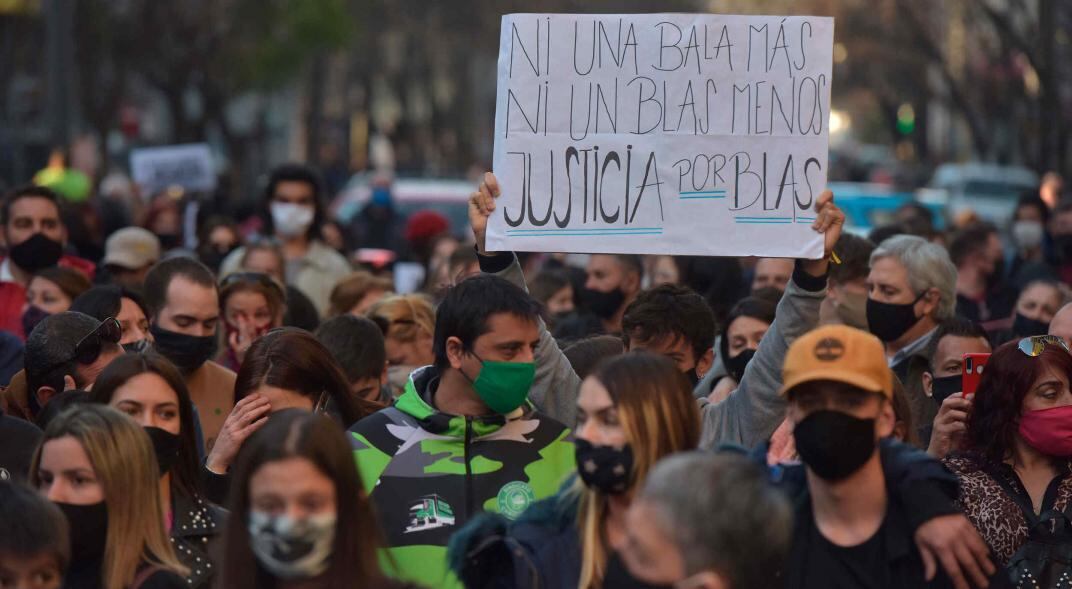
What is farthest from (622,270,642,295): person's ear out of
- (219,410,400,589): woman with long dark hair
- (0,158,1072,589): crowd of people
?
(219,410,400,589): woman with long dark hair

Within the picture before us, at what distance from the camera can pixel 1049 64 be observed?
22.5 meters

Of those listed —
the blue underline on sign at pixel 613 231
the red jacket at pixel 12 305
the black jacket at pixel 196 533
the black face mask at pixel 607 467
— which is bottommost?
the black jacket at pixel 196 533

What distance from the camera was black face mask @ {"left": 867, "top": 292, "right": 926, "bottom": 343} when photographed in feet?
27.1

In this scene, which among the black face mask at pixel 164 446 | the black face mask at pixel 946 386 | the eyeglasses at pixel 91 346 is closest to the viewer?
the black face mask at pixel 164 446

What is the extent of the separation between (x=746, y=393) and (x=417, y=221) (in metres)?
9.16

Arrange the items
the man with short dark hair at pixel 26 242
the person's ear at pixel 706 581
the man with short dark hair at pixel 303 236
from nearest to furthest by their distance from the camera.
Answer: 1. the person's ear at pixel 706 581
2. the man with short dark hair at pixel 26 242
3. the man with short dark hair at pixel 303 236

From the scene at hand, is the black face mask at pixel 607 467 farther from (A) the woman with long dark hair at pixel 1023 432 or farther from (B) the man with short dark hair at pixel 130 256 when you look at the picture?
(B) the man with short dark hair at pixel 130 256

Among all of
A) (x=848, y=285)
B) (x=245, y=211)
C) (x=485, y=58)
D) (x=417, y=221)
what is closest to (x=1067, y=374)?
(x=848, y=285)

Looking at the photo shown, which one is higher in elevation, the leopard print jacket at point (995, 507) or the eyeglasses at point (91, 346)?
the eyeglasses at point (91, 346)

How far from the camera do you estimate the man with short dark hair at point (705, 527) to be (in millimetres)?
3758

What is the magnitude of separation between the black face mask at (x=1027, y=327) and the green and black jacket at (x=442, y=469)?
401cm

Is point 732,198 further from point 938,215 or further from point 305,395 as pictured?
point 938,215

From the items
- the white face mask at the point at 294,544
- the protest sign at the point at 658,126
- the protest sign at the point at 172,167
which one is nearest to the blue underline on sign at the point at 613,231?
the protest sign at the point at 658,126

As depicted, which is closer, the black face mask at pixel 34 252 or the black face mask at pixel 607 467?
the black face mask at pixel 607 467
